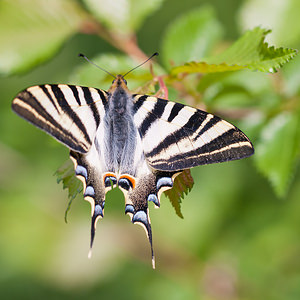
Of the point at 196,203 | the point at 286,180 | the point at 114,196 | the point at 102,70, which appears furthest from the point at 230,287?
the point at 102,70

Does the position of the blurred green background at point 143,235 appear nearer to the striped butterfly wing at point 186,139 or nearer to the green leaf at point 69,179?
the striped butterfly wing at point 186,139

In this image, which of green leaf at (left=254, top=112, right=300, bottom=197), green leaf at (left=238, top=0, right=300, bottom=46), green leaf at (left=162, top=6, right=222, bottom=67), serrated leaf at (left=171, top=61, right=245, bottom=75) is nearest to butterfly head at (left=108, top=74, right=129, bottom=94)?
serrated leaf at (left=171, top=61, right=245, bottom=75)

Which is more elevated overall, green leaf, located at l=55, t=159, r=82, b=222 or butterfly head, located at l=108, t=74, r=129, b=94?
butterfly head, located at l=108, t=74, r=129, b=94

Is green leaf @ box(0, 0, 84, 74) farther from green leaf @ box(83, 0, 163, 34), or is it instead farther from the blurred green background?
the blurred green background

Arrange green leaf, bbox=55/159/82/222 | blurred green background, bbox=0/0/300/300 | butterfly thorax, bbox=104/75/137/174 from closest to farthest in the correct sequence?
green leaf, bbox=55/159/82/222 → butterfly thorax, bbox=104/75/137/174 → blurred green background, bbox=0/0/300/300

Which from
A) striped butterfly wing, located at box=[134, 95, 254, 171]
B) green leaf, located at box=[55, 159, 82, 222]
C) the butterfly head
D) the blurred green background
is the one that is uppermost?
the blurred green background

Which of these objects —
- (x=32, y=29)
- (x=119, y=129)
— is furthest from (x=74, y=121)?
(x=32, y=29)

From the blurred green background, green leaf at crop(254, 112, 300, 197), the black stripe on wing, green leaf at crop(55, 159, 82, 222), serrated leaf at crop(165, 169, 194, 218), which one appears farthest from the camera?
the blurred green background
